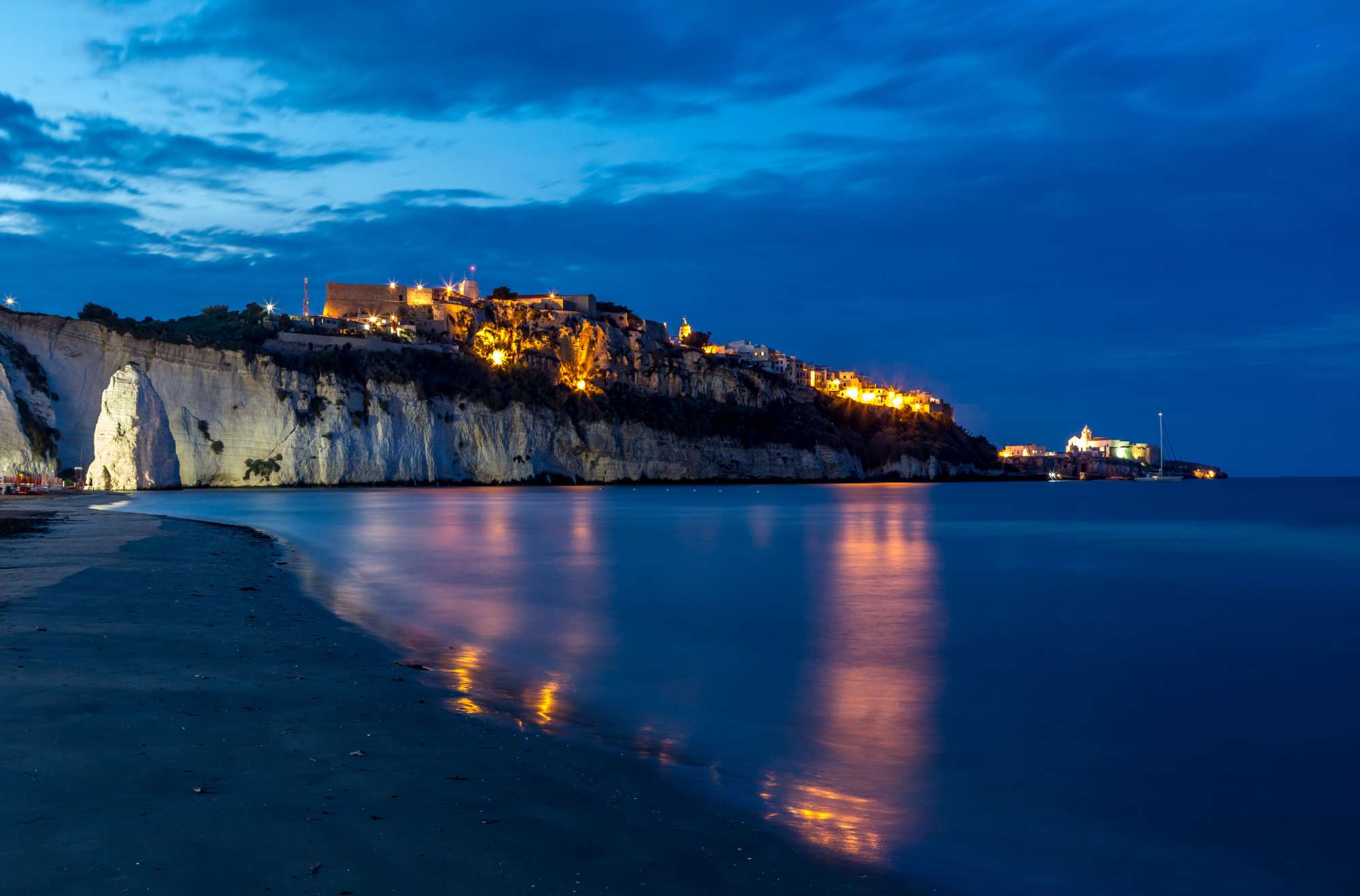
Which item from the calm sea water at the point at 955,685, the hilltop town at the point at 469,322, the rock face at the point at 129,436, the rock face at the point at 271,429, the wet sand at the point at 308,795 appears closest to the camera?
the wet sand at the point at 308,795

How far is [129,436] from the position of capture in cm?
5309

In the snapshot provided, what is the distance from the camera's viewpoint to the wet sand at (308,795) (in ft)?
12.0

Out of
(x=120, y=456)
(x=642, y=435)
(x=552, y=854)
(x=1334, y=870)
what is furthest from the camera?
(x=642, y=435)

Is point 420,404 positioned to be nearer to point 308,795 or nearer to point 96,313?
point 96,313

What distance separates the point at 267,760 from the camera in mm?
5031

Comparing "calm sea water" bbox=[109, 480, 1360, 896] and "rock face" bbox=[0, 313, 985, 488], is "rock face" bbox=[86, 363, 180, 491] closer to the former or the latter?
"rock face" bbox=[0, 313, 985, 488]

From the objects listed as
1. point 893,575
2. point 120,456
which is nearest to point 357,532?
point 893,575

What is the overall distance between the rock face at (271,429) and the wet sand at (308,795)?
52.1 meters

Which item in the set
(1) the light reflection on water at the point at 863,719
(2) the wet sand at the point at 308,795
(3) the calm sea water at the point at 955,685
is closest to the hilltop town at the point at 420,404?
(3) the calm sea water at the point at 955,685

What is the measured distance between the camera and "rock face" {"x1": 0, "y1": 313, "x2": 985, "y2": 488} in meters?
54.4

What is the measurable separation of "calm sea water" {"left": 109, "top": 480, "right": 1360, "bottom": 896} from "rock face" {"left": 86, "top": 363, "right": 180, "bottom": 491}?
3359 cm

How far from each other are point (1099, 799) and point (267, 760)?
482 cm

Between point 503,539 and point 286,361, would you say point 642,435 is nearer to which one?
point 286,361

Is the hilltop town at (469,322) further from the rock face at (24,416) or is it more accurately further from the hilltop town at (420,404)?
the rock face at (24,416)
